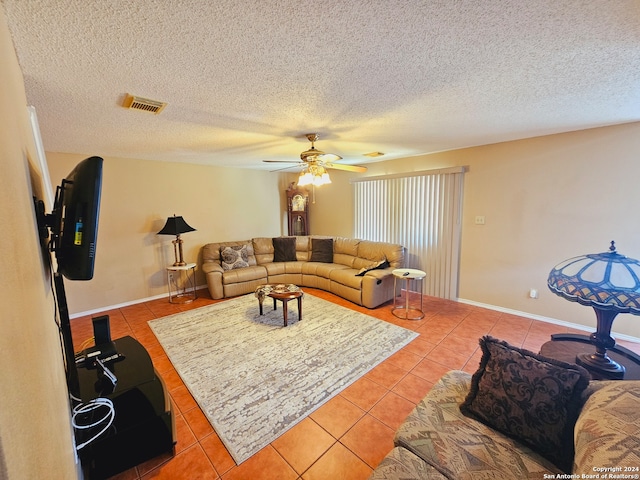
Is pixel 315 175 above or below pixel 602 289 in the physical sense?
above

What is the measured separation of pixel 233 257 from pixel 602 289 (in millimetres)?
4685

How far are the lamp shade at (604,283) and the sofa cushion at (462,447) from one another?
867 mm

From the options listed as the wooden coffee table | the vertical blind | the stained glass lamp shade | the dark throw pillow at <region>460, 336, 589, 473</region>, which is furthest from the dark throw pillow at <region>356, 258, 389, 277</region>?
the dark throw pillow at <region>460, 336, 589, 473</region>

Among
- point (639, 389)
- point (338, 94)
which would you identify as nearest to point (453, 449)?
point (639, 389)

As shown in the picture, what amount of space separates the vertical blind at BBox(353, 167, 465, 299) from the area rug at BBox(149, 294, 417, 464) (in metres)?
1.57

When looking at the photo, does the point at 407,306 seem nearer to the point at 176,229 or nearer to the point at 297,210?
the point at 297,210

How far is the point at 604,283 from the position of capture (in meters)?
1.42

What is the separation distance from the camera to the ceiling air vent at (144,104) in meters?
1.98

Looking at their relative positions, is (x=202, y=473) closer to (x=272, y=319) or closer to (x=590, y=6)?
(x=272, y=319)

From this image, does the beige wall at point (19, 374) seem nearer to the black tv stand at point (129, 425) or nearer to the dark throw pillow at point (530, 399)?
the black tv stand at point (129, 425)

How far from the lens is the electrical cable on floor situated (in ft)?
4.73

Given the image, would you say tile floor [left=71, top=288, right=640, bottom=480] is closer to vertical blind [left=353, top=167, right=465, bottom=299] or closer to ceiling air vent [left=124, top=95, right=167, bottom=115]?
vertical blind [left=353, top=167, right=465, bottom=299]

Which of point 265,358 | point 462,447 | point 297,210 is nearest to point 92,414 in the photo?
point 265,358

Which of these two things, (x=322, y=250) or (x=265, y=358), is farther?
(x=322, y=250)
